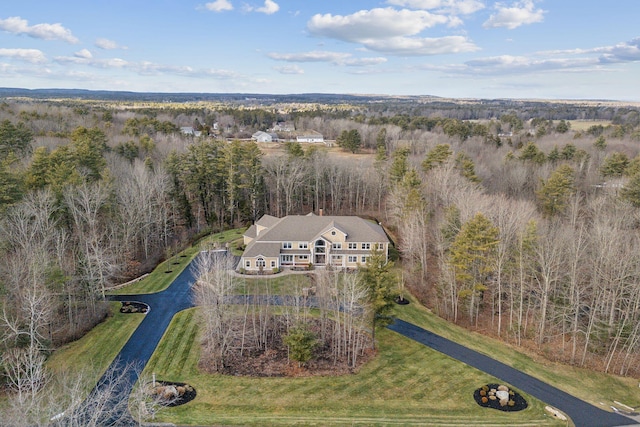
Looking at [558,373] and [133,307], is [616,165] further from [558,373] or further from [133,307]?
[133,307]

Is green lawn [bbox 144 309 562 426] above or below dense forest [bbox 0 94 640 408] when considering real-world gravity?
below

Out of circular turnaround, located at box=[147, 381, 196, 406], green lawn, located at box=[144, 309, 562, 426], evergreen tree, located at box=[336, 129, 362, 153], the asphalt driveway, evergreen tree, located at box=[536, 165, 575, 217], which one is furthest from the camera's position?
evergreen tree, located at box=[336, 129, 362, 153]

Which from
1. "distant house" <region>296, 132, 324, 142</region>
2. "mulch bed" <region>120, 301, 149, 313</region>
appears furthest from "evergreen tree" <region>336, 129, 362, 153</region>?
"mulch bed" <region>120, 301, 149, 313</region>

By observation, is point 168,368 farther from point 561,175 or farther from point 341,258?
point 561,175

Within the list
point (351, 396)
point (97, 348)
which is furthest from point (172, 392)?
point (351, 396)

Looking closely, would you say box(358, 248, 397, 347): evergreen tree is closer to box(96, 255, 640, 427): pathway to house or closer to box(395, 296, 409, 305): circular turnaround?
box(96, 255, 640, 427): pathway to house

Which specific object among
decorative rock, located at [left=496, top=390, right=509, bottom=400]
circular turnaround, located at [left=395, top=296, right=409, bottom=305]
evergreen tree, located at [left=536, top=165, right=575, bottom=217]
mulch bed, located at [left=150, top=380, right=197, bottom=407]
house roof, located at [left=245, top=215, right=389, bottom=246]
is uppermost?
evergreen tree, located at [left=536, top=165, right=575, bottom=217]

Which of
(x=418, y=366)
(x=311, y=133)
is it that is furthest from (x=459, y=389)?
(x=311, y=133)

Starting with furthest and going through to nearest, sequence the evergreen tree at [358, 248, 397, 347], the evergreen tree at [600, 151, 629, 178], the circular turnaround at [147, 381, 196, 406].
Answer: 1. the evergreen tree at [600, 151, 629, 178]
2. the evergreen tree at [358, 248, 397, 347]
3. the circular turnaround at [147, 381, 196, 406]
